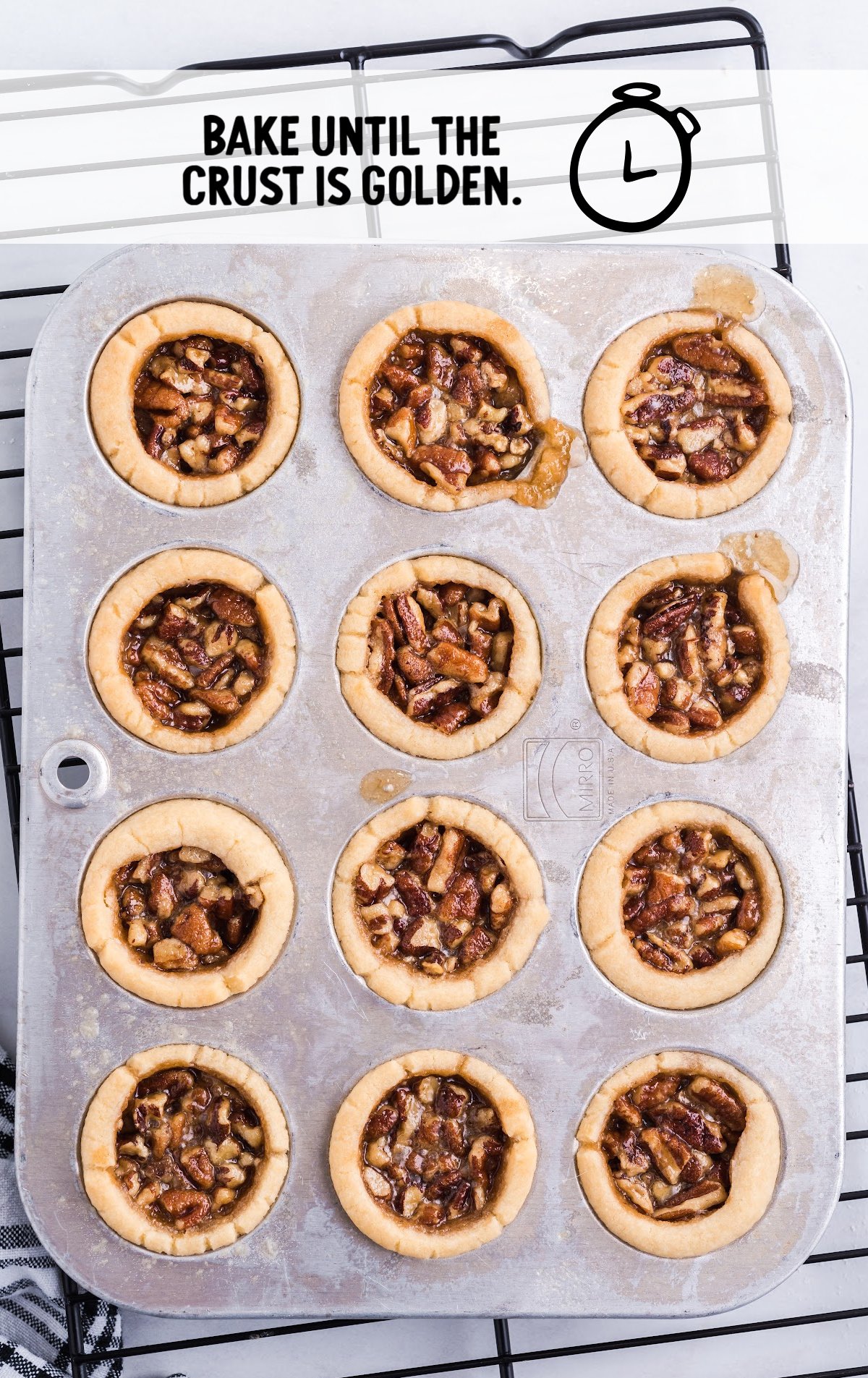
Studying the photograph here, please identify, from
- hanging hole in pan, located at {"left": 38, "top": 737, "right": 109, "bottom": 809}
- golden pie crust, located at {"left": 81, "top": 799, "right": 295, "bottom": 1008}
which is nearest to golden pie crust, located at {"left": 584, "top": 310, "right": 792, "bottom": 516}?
golden pie crust, located at {"left": 81, "top": 799, "right": 295, "bottom": 1008}

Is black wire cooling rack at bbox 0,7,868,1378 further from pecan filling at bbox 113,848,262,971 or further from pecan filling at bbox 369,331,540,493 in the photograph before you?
pecan filling at bbox 369,331,540,493

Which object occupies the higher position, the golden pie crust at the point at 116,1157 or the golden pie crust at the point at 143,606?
the golden pie crust at the point at 143,606

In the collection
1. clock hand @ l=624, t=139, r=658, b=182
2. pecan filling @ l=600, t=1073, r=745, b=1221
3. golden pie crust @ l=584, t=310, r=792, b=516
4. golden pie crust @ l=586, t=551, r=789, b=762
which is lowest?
Answer: pecan filling @ l=600, t=1073, r=745, b=1221

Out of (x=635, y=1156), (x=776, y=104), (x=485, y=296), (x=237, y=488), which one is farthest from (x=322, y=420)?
(x=635, y=1156)

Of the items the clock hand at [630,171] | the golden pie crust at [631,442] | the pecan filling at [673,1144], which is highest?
the clock hand at [630,171]

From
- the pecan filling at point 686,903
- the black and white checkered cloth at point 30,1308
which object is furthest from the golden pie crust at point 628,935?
the black and white checkered cloth at point 30,1308

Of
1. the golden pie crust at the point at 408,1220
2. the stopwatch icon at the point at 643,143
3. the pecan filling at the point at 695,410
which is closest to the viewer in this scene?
the golden pie crust at the point at 408,1220

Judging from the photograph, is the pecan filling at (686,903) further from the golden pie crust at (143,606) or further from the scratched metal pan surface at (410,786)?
the golden pie crust at (143,606)
